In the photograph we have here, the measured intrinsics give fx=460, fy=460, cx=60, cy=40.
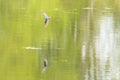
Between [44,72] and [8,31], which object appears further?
[8,31]

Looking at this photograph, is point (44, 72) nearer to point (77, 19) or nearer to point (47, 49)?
point (47, 49)

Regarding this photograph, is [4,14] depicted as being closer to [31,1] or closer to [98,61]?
[31,1]

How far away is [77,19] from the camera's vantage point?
2738mm

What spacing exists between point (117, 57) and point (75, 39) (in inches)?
10.2

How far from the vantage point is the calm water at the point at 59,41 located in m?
2.39

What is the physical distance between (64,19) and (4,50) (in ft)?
1.49

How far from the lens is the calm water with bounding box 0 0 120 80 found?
2391 mm

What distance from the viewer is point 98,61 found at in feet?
8.13

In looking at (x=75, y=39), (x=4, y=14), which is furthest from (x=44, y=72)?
(x=4, y=14)

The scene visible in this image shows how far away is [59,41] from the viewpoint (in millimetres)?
2553

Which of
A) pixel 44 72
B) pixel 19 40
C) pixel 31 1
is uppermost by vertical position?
pixel 31 1

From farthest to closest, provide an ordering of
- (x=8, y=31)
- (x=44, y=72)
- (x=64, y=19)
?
1. (x=64, y=19)
2. (x=8, y=31)
3. (x=44, y=72)

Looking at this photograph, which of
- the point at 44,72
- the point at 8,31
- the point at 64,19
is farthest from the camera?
the point at 64,19

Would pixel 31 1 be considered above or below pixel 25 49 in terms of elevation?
above
